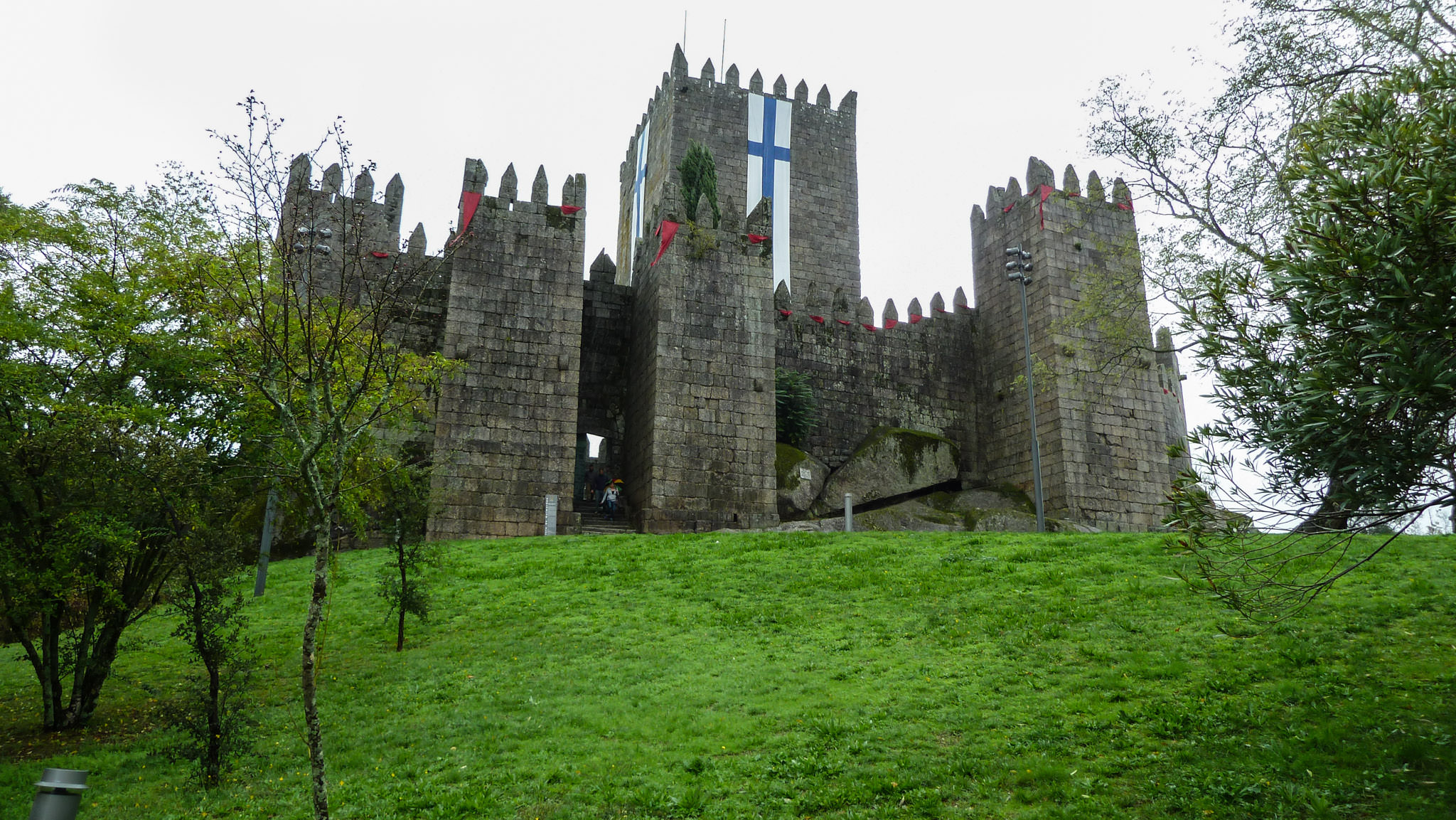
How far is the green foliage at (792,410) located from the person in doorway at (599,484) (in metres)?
4.23

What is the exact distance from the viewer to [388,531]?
13.2 meters

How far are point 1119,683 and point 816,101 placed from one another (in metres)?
32.2

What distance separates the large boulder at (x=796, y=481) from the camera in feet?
72.4

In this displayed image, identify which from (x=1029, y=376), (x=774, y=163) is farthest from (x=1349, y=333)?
(x=774, y=163)

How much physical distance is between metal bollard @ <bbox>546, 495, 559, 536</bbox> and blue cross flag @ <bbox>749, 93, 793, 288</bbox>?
17.3m

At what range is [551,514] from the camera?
19406 millimetres

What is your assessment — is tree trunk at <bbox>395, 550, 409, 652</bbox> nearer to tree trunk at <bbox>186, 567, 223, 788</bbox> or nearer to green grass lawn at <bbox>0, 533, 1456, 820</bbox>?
green grass lawn at <bbox>0, 533, 1456, 820</bbox>

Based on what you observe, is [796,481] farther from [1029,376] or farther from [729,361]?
[1029,376]

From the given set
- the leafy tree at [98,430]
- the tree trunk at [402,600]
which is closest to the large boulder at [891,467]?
the tree trunk at [402,600]

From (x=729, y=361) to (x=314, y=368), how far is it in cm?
1091

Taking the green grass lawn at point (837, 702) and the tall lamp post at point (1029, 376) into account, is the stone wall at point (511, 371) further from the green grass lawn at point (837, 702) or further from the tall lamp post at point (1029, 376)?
the tall lamp post at point (1029, 376)

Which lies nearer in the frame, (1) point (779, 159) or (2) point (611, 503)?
(2) point (611, 503)

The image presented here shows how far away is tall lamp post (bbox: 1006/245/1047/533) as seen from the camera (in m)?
19.7

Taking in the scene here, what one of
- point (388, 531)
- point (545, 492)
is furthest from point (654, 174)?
point (388, 531)
